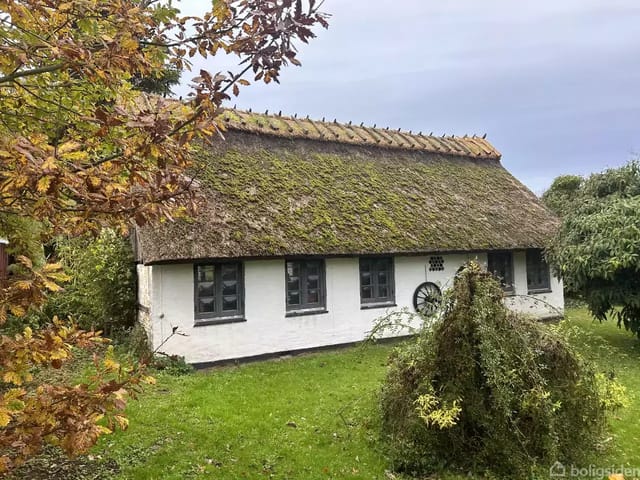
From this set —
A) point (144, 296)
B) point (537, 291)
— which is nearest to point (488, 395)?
point (144, 296)

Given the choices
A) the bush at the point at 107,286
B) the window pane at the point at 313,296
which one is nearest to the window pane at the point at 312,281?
the window pane at the point at 313,296

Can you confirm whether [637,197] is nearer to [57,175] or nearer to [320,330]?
[320,330]

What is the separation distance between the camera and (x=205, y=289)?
921cm

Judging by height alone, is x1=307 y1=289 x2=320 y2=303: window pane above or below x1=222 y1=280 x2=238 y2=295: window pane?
below

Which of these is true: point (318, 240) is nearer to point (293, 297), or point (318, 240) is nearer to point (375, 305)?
point (293, 297)

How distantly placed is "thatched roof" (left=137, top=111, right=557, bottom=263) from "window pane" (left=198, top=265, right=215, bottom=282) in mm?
555

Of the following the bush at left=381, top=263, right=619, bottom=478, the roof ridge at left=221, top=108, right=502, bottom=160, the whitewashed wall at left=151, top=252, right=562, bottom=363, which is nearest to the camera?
the bush at left=381, top=263, right=619, bottom=478

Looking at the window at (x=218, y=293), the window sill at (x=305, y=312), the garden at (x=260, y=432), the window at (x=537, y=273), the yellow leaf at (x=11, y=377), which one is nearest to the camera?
the yellow leaf at (x=11, y=377)

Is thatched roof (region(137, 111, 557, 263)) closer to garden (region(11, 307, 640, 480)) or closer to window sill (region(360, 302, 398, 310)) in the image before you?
window sill (region(360, 302, 398, 310))

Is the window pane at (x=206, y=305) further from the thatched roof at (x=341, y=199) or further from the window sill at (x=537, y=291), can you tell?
the window sill at (x=537, y=291)

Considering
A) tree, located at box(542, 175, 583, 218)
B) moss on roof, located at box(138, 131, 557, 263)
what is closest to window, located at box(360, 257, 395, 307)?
moss on roof, located at box(138, 131, 557, 263)

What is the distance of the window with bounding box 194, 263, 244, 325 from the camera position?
9.13 m

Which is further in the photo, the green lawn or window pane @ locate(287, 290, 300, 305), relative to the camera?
window pane @ locate(287, 290, 300, 305)

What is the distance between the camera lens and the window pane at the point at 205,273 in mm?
9180
